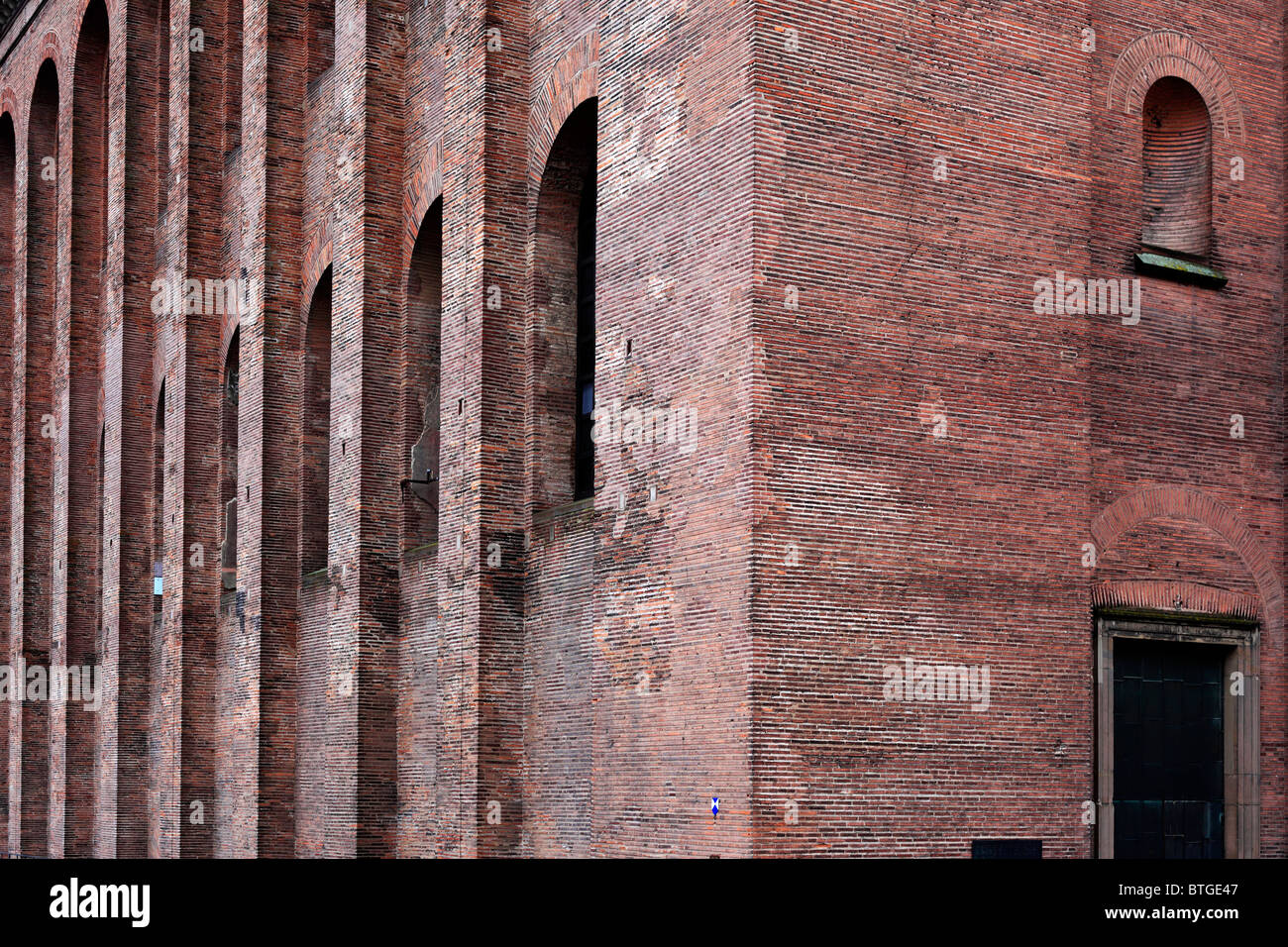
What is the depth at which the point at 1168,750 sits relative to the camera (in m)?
15.2

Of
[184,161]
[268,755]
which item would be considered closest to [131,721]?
[268,755]

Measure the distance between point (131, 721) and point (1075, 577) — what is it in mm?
17552

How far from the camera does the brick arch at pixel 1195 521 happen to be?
1490 centimetres

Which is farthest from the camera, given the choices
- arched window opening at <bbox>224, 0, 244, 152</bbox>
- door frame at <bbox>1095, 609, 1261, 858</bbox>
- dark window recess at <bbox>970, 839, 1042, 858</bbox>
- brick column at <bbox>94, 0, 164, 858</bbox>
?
brick column at <bbox>94, 0, 164, 858</bbox>

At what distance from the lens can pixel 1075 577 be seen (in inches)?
559

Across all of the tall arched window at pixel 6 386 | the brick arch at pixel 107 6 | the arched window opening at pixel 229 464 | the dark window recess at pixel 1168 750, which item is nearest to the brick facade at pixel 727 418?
the dark window recess at pixel 1168 750

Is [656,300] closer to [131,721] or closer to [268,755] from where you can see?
[268,755]

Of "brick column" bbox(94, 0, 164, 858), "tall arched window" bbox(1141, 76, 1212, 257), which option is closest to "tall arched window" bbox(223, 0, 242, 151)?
"brick column" bbox(94, 0, 164, 858)

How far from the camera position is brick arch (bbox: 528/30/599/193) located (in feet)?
52.5

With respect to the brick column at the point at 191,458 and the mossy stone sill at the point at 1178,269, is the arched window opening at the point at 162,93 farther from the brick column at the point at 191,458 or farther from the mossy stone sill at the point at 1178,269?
the mossy stone sill at the point at 1178,269

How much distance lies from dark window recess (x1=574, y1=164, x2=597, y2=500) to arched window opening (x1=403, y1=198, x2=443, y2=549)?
2.65m

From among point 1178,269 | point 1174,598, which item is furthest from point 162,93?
point 1174,598

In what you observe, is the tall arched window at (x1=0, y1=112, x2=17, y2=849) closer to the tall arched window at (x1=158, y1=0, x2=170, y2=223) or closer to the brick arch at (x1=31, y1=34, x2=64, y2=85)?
the brick arch at (x1=31, y1=34, x2=64, y2=85)

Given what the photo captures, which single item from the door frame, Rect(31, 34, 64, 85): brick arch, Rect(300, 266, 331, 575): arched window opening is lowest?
the door frame
